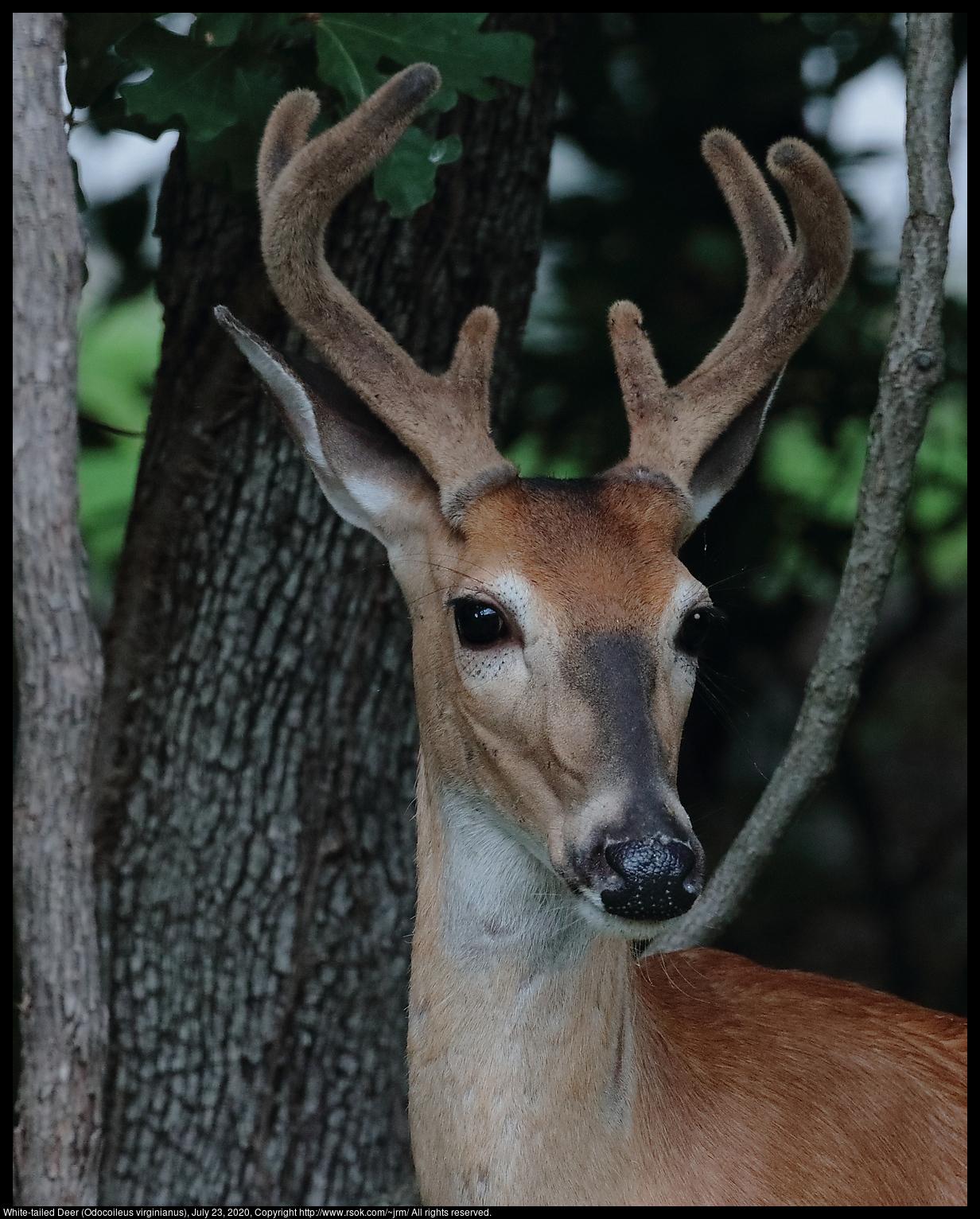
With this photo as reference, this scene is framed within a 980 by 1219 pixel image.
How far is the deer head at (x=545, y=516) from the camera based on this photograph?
112 inches

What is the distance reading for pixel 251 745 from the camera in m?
4.59

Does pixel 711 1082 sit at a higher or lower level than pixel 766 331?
lower

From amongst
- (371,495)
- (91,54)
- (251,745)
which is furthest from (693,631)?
(91,54)

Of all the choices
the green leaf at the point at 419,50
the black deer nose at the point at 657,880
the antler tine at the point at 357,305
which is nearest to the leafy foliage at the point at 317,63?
the green leaf at the point at 419,50

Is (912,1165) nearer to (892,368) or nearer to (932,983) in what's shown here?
(892,368)

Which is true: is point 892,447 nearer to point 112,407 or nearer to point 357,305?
point 357,305

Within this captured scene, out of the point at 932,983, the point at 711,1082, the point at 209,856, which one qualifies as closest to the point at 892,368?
the point at 711,1082

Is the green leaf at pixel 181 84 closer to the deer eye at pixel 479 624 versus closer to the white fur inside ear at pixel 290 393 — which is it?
the white fur inside ear at pixel 290 393

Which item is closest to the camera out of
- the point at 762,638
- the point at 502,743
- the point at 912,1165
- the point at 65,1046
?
the point at 502,743

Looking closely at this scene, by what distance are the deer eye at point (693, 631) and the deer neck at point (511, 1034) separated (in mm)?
544

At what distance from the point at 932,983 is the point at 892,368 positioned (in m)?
5.15

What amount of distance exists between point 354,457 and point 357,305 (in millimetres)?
365

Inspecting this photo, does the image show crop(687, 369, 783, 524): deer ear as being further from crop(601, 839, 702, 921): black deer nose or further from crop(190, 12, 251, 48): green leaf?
crop(190, 12, 251, 48): green leaf

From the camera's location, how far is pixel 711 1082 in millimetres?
3322
